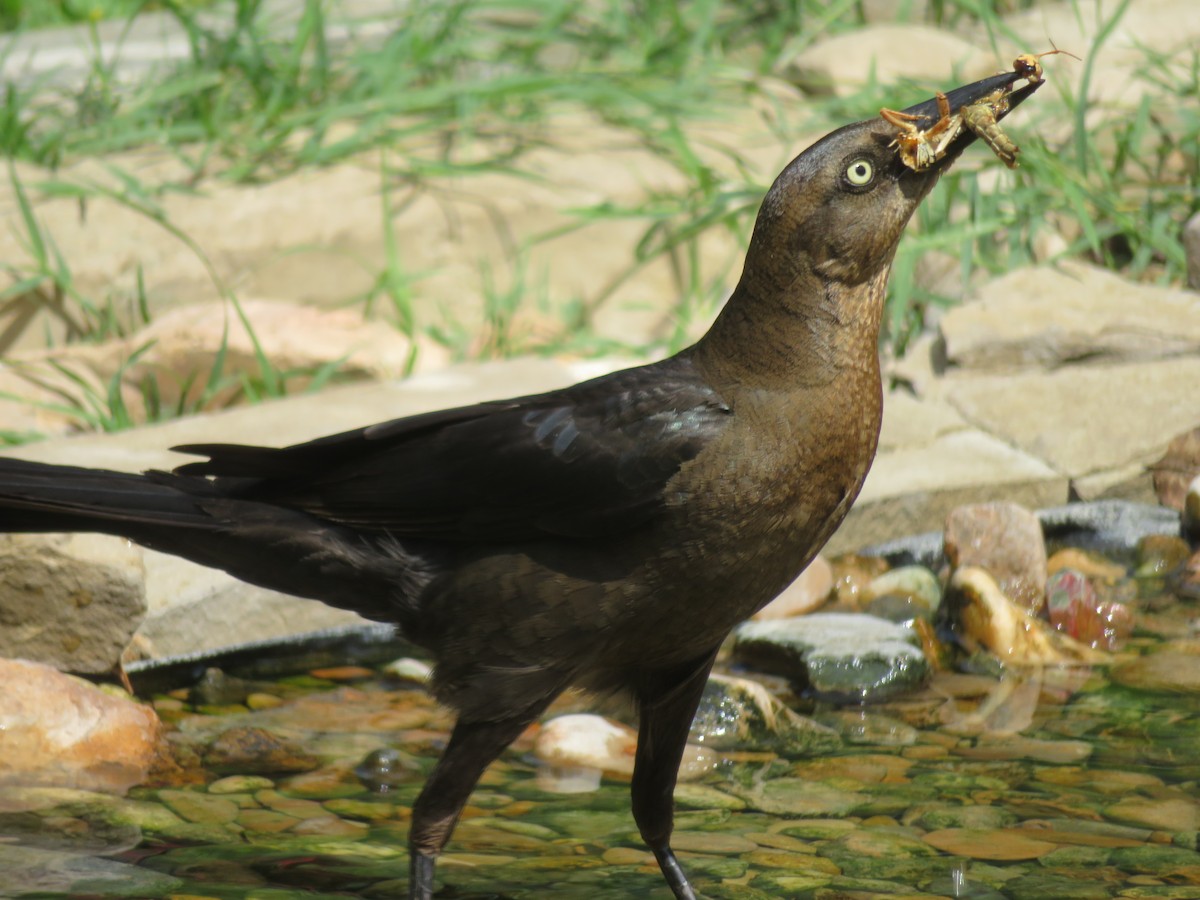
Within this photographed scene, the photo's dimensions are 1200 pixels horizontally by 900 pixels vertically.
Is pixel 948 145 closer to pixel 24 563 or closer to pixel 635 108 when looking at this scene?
pixel 24 563

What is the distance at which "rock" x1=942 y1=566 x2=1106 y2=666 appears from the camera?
12.2ft

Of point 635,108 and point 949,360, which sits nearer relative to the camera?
point 949,360

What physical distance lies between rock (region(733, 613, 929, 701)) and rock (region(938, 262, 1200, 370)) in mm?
1509

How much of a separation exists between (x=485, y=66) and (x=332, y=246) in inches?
67.8

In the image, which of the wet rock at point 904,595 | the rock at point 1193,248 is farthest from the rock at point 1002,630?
the rock at point 1193,248

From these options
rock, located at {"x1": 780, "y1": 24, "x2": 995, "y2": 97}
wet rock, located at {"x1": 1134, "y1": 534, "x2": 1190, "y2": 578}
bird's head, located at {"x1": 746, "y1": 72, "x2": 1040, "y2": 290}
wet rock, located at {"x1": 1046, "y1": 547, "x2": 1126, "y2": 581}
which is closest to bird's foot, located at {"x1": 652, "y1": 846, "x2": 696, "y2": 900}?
bird's head, located at {"x1": 746, "y1": 72, "x2": 1040, "y2": 290}

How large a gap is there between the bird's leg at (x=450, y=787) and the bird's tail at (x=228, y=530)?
23 cm

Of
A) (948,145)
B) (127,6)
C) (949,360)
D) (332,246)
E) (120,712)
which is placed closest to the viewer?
(948,145)

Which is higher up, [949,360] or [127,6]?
[127,6]

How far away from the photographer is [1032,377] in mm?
4812

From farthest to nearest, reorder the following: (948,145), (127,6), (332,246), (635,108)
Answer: (127,6)
(635,108)
(332,246)
(948,145)

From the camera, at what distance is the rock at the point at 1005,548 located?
3965 mm

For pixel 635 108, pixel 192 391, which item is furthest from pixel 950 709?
pixel 635 108

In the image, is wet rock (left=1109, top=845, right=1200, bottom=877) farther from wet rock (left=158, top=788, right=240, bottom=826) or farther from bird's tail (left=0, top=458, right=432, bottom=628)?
wet rock (left=158, top=788, right=240, bottom=826)
